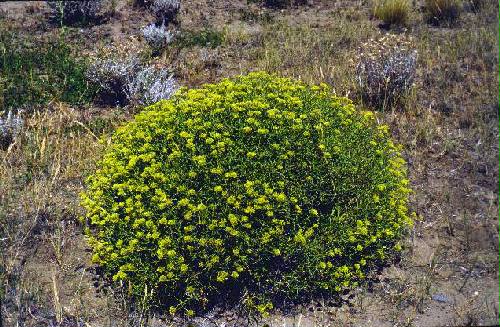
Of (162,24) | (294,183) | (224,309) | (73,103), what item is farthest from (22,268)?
(162,24)

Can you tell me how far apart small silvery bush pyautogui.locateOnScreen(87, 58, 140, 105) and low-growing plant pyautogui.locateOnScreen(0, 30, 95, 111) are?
0.49ft

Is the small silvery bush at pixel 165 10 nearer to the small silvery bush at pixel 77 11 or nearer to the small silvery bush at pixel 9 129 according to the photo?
the small silvery bush at pixel 77 11

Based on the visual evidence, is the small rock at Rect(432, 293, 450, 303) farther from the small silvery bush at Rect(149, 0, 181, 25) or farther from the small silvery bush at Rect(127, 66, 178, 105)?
the small silvery bush at Rect(149, 0, 181, 25)

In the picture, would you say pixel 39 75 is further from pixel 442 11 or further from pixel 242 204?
pixel 442 11

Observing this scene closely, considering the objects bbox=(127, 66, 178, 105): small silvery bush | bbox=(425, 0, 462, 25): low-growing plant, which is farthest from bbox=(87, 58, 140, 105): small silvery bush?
bbox=(425, 0, 462, 25): low-growing plant

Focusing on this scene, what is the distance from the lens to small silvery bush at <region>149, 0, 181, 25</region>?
795 centimetres

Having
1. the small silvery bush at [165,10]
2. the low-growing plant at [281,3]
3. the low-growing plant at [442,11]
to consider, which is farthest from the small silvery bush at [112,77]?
the low-growing plant at [442,11]

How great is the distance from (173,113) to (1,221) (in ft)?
5.07

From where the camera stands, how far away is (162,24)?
7781 mm

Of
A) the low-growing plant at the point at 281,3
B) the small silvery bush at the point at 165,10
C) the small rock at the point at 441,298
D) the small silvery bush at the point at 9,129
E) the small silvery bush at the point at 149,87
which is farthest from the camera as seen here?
the low-growing plant at the point at 281,3

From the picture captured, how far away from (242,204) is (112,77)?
2953mm

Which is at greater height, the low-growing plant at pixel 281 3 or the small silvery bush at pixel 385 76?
the low-growing plant at pixel 281 3

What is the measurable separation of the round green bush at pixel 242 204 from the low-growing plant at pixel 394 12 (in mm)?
3916

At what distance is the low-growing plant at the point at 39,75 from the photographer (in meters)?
6.36
